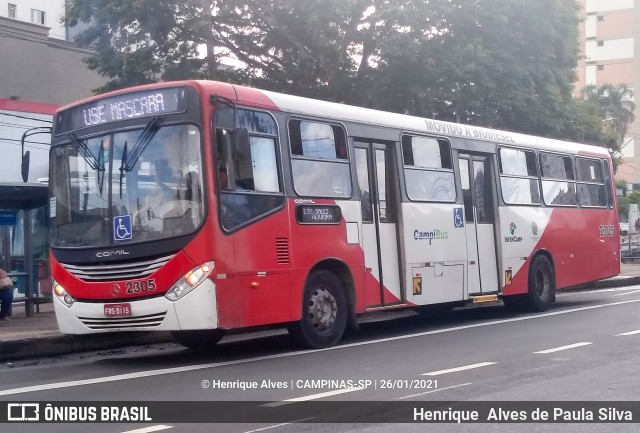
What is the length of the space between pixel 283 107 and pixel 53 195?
3092 millimetres

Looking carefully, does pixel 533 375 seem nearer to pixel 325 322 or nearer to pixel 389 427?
pixel 389 427

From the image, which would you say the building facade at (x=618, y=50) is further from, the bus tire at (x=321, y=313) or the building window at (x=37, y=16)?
the bus tire at (x=321, y=313)

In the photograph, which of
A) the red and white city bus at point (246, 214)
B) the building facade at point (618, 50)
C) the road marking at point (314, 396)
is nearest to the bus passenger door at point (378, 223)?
the red and white city bus at point (246, 214)

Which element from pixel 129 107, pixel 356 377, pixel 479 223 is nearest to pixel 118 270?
pixel 129 107

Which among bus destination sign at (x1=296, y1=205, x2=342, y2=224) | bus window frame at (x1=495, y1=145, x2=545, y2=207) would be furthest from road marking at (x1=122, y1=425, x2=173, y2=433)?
bus window frame at (x1=495, y1=145, x2=545, y2=207)

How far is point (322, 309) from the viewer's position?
40.6 feet

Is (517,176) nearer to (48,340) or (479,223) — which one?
(479,223)

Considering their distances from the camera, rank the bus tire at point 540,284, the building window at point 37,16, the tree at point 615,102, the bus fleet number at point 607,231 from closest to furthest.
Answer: the bus tire at point 540,284
the bus fleet number at point 607,231
the building window at point 37,16
the tree at point 615,102

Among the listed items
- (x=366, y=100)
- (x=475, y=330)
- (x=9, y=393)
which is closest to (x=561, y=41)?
(x=366, y=100)

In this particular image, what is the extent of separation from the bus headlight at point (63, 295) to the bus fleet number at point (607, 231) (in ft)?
41.4

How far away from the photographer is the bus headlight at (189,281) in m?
10.6

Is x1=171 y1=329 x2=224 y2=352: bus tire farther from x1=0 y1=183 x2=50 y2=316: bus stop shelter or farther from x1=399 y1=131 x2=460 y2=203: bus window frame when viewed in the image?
x1=0 y1=183 x2=50 y2=316: bus stop shelter

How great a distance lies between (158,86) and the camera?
1120 cm

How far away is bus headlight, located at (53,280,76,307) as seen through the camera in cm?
1137
